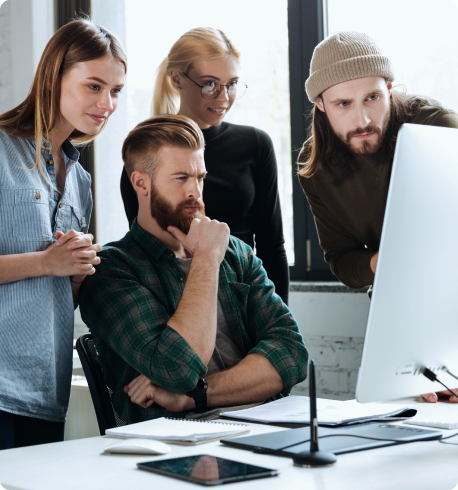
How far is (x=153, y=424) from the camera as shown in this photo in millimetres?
1160

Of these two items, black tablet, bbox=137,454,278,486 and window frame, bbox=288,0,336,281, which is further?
window frame, bbox=288,0,336,281

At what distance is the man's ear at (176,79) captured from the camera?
2.11m

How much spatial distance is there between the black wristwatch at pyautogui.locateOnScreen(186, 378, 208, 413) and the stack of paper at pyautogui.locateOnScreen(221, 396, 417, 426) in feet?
0.61

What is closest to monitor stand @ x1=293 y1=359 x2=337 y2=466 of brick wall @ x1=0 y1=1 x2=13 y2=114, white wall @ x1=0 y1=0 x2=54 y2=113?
white wall @ x1=0 y1=0 x2=54 y2=113

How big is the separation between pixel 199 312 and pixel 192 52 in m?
1.01

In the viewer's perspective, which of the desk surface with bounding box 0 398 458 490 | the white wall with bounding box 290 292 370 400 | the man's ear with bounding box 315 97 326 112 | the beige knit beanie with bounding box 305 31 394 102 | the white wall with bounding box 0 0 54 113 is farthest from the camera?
the white wall with bounding box 0 0 54 113

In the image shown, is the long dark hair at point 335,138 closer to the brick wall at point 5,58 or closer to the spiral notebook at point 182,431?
the spiral notebook at point 182,431

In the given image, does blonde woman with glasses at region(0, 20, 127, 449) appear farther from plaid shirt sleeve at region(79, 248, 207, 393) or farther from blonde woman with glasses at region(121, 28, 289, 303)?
blonde woman with glasses at region(121, 28, 289, 303)

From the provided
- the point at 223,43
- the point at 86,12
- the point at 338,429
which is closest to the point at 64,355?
the point at 338,429

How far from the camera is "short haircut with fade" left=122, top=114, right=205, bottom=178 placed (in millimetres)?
A: 1721

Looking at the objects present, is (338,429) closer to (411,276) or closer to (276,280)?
(411,276)

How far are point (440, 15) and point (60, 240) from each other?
205 centimetres

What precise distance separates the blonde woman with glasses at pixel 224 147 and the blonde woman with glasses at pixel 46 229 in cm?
45

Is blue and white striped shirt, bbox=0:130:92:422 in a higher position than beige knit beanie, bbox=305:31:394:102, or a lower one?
lower
